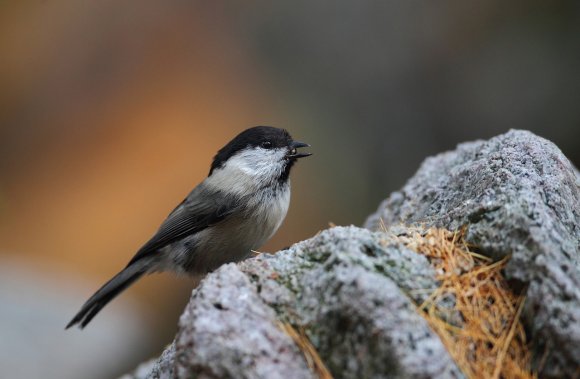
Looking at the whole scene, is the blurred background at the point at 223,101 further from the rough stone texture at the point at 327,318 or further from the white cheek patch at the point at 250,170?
the rough stone texture at the point at 327,318

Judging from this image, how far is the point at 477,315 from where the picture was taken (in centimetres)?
218

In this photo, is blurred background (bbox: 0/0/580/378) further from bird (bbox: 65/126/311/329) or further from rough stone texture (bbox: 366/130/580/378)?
rough stone texture (bbox: 366/130/580/378)

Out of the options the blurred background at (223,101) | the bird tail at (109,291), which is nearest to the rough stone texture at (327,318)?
the bird tail at (109,291)

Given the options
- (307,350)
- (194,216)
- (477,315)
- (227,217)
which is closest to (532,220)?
(477,315)

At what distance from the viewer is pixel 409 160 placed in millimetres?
9203

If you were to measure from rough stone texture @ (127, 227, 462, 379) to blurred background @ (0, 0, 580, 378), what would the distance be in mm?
5932

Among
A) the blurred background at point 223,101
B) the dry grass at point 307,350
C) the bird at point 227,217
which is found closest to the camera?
the dry grass at point 307,350

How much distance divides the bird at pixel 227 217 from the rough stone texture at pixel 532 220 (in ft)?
3.62

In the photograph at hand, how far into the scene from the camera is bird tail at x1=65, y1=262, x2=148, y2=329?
415 centimetres

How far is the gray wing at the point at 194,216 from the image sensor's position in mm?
4078

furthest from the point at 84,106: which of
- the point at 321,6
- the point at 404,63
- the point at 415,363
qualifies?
the point at 415,363

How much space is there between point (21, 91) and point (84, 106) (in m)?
1.06

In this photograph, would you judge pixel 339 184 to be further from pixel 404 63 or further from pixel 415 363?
pixel 415 363

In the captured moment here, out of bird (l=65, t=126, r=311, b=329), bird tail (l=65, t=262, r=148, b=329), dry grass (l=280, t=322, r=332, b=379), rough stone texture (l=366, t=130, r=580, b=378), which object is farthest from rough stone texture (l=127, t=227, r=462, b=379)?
bird tail (l=65, t=262, r=148, b=329)
